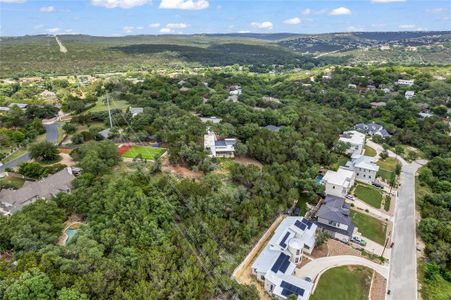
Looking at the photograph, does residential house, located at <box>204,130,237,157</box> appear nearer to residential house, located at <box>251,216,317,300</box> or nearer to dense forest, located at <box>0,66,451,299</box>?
dense forest, located at <box>0,66,451,299</box>

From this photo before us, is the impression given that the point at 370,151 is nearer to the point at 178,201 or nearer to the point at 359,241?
the point at 359,241

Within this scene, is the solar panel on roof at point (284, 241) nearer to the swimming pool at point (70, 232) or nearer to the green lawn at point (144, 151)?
the swimming pool at point (70, 232)

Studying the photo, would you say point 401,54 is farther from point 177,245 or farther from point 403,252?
point 177,245

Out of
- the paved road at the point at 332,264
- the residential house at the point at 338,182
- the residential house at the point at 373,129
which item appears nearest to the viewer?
the paved road at the point at 332,264

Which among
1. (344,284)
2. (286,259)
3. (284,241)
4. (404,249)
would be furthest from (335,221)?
(286,259)

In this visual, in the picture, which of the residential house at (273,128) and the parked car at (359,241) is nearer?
the parked car at (359,241)

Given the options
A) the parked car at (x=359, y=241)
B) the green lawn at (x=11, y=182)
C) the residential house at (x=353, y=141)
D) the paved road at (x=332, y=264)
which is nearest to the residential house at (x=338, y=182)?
the parked car at (x=359, y=241)
